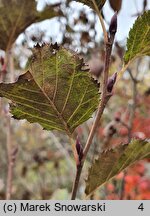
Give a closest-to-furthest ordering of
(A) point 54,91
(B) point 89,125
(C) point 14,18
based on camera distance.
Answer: (A) point 54,91 → (C) point 14,18 → (B) point 89,125

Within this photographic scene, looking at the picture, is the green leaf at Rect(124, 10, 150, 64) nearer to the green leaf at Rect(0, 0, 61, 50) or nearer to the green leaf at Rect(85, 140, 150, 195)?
the green leaf at Rect(85, 140, 150, 195)

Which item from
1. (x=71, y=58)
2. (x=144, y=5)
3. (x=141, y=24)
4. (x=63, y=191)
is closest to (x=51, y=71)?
(x=71, y=58)

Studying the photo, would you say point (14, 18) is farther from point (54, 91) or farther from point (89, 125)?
point (89, 125)

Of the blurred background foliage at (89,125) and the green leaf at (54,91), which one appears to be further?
the blurred background foliage at (89,125)

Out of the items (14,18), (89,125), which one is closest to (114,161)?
(14,18)

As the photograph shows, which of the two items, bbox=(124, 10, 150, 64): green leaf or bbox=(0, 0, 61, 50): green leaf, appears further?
bbox=(0, 0, 61, 50): green leaf

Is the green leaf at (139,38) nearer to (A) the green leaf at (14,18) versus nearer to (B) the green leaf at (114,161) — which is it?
(B) the green leaf at (114,161)
